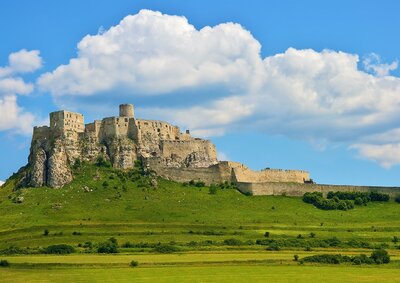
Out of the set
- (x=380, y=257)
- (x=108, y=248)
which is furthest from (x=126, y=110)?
(x=380, y=257)

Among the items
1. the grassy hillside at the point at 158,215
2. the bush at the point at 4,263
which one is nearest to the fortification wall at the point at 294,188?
the grassy hillside at the point at 158,215

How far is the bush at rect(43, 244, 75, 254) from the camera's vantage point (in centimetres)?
9694

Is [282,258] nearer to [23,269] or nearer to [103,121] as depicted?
[23,269]

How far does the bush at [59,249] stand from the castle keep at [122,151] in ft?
122

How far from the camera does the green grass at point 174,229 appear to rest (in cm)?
7550

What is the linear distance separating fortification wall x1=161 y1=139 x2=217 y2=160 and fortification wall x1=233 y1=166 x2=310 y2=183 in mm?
8211

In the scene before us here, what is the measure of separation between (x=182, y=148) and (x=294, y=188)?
23.2 metres

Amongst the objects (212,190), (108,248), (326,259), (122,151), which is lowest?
(326,259)

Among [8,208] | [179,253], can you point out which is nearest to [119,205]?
[8,208]

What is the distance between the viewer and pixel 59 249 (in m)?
97.6

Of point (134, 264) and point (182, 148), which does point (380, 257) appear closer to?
point (134, 264)

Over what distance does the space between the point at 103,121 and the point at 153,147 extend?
424 inches

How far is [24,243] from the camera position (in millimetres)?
106000

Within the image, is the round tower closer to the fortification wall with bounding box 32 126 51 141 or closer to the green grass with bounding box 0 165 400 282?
the green grass with bounding box 0 165 400 282
